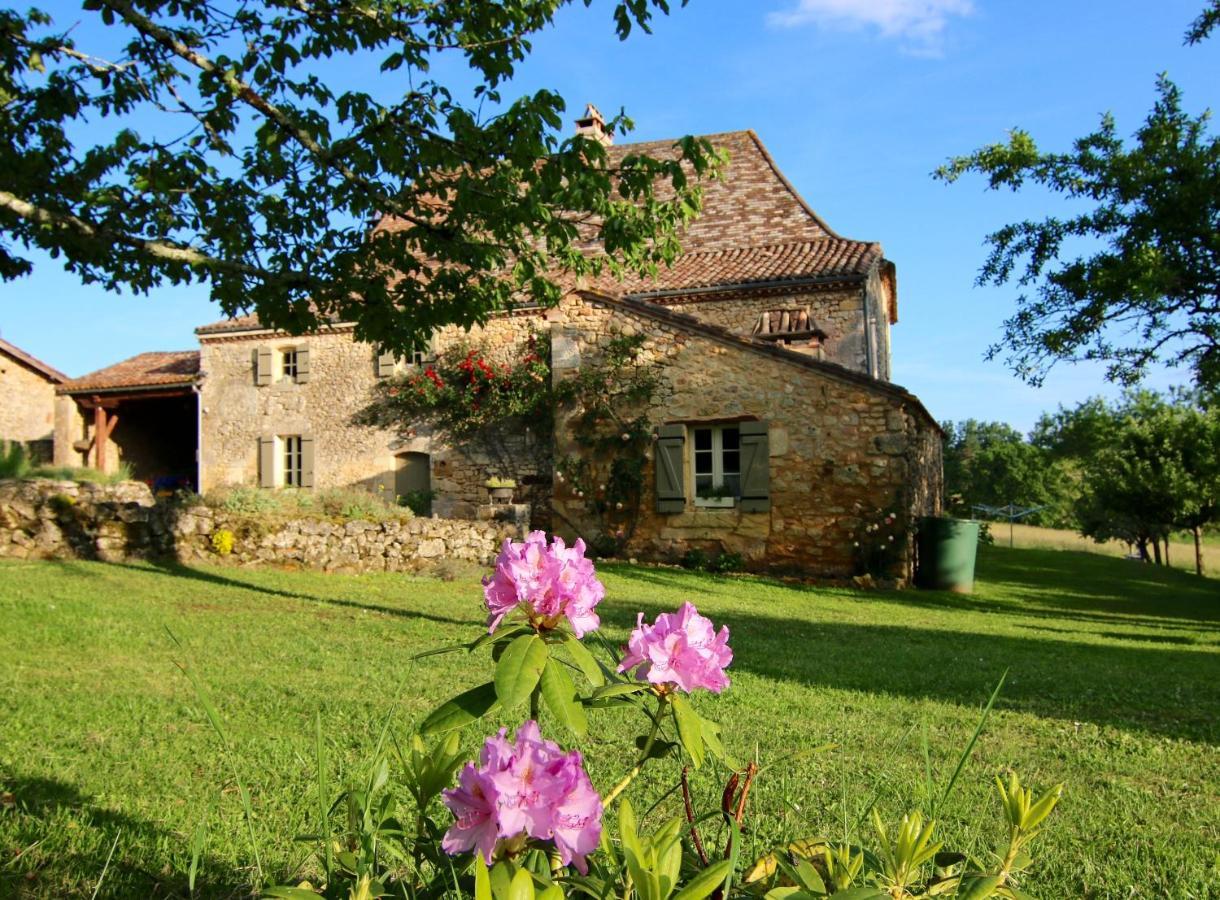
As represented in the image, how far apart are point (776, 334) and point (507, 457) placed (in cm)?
556

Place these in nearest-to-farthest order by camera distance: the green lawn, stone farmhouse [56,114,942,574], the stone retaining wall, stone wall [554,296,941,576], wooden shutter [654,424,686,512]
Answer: the green lawn, the stone retaining wall, stone wall [554,296,941,576], stone farmhouse [56,114,942,574], wooden shutter [654,424,686,512]

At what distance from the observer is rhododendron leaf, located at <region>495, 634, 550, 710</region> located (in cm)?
116

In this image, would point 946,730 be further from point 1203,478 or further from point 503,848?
point 1203,478

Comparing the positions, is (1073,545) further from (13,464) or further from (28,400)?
(28,400)

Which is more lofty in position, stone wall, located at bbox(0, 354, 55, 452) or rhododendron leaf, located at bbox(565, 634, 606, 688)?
stone wall, located at bbox(0, 354, 55, 452)

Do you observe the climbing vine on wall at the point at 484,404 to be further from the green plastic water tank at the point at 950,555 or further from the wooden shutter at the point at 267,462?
the green plastic water tank at the point at 950,555

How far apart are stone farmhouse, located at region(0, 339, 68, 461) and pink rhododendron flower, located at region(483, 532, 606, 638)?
2551 cm

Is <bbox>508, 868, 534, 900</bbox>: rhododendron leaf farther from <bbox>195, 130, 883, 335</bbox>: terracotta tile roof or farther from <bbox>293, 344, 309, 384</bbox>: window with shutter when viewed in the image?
<bbox>293, 344, 309, 384</bbox>: window with shutter

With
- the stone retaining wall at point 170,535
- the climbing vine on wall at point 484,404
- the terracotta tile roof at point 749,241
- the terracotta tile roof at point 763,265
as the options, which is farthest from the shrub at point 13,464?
the terracotta tile roof at point 763,265

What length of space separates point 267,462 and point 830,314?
1234 centimetres

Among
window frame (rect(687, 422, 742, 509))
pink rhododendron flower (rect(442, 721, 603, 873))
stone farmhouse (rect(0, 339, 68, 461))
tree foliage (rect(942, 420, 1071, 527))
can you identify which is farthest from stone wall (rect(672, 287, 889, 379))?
tree foliage (rect(942, 420, 1071, 527))

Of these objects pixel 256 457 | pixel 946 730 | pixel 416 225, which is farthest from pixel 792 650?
pixel 256 457

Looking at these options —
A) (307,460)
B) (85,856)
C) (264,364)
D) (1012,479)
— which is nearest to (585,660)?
(85,856)

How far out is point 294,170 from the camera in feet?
25.9
